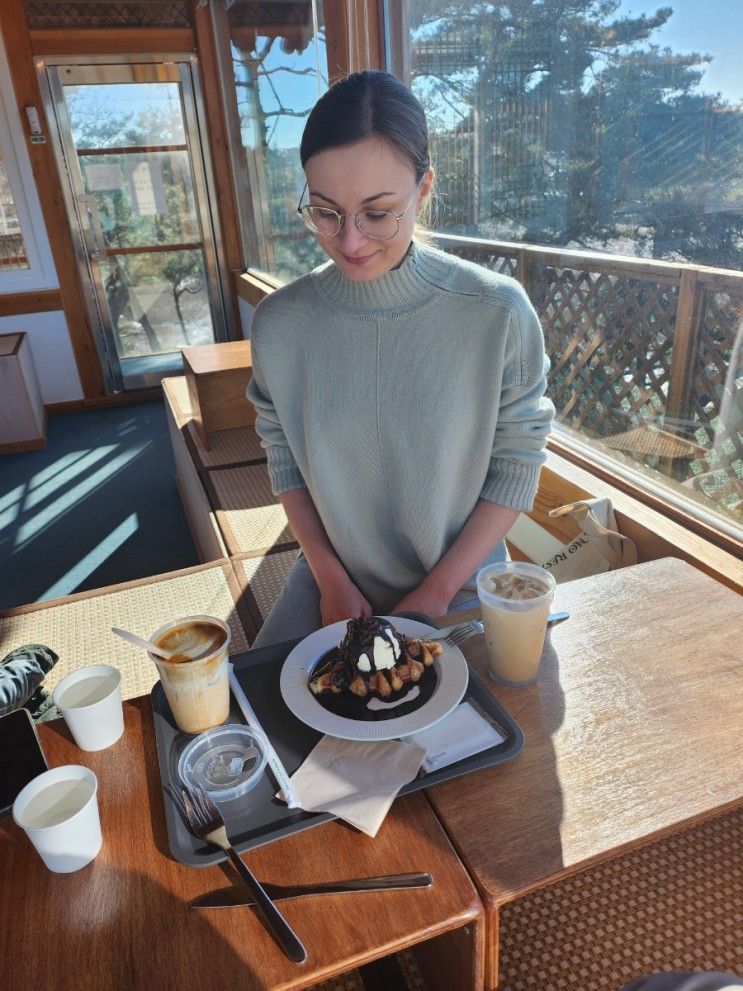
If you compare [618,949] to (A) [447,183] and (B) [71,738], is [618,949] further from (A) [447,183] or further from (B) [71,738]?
(A) [447,183]

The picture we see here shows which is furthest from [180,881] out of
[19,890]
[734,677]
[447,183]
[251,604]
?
[447,183]

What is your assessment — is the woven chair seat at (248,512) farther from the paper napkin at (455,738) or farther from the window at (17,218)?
the window at (17,218)

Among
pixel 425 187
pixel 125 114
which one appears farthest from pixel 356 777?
pixel 125 114

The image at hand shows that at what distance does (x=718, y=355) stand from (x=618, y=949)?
104 centimetres

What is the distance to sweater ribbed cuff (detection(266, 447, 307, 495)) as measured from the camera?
1.37m

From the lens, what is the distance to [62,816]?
71 cm

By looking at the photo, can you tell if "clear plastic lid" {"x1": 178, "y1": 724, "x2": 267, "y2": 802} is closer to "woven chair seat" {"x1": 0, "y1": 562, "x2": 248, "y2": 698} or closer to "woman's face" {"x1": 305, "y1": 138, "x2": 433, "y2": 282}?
"woman's face" {"x1": 305, "y1": 138, "x2": 433, "y2": 282}

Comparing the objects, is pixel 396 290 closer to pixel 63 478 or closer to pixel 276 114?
pixel 276 114

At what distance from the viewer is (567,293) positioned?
1782 millimetres

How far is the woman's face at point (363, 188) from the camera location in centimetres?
101

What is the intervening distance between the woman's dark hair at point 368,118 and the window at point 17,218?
13.8 feet

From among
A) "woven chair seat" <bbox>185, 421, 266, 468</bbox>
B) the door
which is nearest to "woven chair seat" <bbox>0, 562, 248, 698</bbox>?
"woven chair seat" <bbox>185, 421, 266, 468</bbox>

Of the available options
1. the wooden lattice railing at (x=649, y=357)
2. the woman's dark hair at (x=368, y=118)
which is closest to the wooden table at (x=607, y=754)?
the wooden lattice railing at (x=649, y=357)

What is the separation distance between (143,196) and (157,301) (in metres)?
0.69
